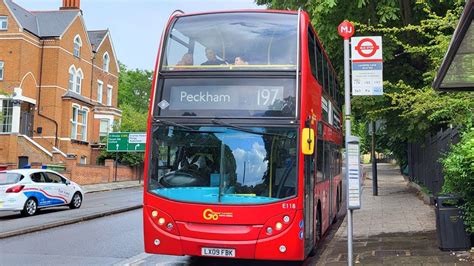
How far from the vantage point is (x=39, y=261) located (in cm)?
905

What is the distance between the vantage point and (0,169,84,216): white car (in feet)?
54.1

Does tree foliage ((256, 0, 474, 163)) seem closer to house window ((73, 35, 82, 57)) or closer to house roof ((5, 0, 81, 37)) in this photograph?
house roof ((5, 0, 81, 37))

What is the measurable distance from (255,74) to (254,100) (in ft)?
1.35

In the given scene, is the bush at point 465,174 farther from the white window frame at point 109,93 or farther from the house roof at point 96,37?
the white window frame at point 109,93

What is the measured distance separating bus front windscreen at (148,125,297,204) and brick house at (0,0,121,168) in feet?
89.9

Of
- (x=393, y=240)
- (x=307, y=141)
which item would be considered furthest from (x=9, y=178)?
(x=307, y=141)

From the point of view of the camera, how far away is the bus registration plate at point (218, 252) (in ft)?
24.3

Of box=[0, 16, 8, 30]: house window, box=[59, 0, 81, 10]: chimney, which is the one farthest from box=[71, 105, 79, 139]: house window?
box=[59, 0, 81, 10]: chimney

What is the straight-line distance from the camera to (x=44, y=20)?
4178cm

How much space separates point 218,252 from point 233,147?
1587 mm

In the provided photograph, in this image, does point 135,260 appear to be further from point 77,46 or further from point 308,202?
point 77,46

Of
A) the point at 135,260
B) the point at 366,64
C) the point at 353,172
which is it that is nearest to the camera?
the point at 353,172

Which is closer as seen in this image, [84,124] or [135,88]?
[84,124]

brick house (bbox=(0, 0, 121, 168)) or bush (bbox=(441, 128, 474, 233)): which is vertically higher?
brick house (bbox=(0, 0, 121, 168))
